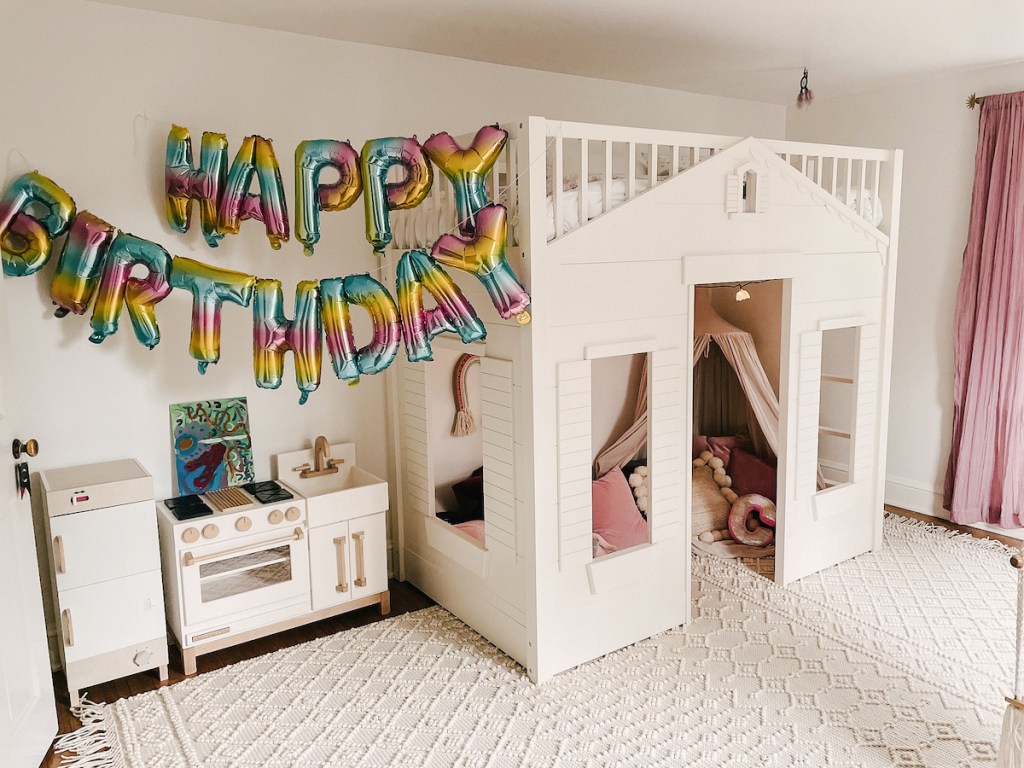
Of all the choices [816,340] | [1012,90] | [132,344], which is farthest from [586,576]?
[1012,90]

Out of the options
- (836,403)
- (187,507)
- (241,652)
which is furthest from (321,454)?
(836,403)

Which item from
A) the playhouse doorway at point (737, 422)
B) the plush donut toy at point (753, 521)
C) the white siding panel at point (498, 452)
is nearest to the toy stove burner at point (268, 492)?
the white siding panel at point (498, 452)

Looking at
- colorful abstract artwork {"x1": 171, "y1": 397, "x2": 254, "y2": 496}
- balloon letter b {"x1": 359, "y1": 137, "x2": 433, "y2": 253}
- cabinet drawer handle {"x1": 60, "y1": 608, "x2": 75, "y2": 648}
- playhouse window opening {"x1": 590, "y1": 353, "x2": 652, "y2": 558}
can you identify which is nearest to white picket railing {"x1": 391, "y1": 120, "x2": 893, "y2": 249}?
balloon letter b {"x1": 359, "y1": 137, "x2": 433, "y2": 253}

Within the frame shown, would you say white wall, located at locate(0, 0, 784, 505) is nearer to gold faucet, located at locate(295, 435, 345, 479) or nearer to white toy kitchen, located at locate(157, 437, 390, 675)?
gold faucet, located at locate(295, 435, 345, 479)

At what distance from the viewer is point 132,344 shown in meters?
3.04

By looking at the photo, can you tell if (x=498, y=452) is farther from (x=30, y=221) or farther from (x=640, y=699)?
(x=30, y=221)

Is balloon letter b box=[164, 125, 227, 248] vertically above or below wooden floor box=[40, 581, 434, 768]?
above

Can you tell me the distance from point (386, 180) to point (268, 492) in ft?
4.52

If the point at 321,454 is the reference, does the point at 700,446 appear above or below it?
below

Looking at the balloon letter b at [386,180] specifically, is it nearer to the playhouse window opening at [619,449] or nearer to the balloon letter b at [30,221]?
the balloon letter b at [30,221]

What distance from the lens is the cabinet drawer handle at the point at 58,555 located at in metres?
2.64

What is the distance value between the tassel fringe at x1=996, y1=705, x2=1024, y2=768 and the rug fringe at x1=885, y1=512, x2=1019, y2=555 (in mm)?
2140

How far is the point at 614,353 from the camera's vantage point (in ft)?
9.43

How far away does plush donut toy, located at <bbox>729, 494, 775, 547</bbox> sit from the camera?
4031mm
